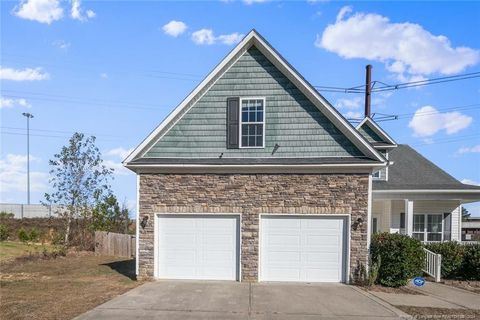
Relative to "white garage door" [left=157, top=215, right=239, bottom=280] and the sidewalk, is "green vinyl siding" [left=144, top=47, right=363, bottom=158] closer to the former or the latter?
"white garage door" [left=157, top=215, right=239, bottom=280]

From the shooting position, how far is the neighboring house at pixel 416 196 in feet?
60.5

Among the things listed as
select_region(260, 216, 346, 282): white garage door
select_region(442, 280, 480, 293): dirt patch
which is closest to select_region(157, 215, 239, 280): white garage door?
select_region(260, 216, 346, 282): white garage door

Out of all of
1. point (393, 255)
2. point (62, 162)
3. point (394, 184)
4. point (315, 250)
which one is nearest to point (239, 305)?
point (315, 250)

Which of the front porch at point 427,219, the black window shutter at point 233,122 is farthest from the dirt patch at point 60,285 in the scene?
the front porch at point 427,219

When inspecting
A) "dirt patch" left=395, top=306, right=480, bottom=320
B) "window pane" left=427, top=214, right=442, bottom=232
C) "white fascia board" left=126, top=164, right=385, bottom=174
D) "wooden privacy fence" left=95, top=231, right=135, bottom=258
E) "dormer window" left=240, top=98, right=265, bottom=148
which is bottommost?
"wooden privacy fence" left=95, top=231, right=135, bottom=258

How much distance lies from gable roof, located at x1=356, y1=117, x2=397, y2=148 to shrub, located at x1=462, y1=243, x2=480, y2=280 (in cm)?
632

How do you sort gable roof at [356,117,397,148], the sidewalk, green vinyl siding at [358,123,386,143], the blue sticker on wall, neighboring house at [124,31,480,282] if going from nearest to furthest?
the sidewalk, the blue sticker on wall, neighboring house at [124,31,480,282], gable roof at [356,117,397,148], green vinyl siding at [358,123,386,143]

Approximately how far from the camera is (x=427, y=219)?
20469mm

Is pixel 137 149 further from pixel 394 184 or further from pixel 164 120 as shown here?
pixel 394 184

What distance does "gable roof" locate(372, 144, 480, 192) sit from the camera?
1870 cm

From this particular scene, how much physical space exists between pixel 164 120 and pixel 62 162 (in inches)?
450

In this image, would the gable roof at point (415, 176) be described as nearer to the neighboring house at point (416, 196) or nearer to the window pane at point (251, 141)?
the neighboring house at point (416, 196)

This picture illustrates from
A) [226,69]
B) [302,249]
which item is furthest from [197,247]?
[226,69]

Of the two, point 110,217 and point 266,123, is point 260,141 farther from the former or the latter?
point 110,217
